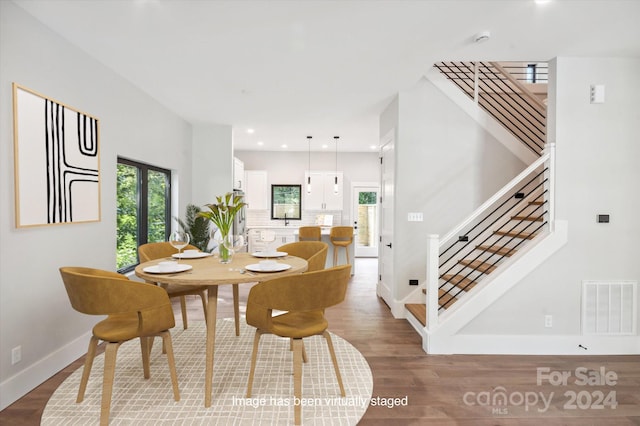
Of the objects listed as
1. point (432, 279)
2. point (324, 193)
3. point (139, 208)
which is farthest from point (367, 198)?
point (432, 279)

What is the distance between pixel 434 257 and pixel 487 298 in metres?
0.61

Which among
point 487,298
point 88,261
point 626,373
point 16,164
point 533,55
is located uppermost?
point 533,55

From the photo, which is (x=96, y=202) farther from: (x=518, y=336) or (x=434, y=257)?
(x=518, y=336)

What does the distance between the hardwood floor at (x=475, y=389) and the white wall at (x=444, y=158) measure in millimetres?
1641

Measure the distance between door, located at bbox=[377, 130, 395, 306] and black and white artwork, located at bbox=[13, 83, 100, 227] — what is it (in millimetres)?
3219

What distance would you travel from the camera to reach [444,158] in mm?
3928

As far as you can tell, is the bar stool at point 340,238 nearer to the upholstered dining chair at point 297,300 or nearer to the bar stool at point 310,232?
the bar stool at point 310,232

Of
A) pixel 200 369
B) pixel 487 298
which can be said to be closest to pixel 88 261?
pixel 200 369

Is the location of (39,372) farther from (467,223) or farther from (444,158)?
(444,158)

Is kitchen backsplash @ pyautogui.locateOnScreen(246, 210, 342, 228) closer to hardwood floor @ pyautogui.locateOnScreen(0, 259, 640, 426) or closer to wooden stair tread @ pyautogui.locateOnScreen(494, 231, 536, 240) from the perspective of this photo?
wooden stair tread @ pyautogui.locateOnScreen(494, 231, 536, 240)

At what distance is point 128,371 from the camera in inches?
103

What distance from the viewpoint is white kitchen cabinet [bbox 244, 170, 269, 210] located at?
812cm

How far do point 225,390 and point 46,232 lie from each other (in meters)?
1.82

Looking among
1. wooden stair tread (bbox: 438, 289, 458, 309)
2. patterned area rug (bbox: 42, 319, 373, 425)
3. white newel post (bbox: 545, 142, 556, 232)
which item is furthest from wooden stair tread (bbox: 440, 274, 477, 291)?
patterned area rug (bbox: 42, 319, 373, 425)
